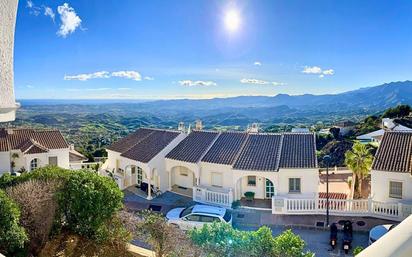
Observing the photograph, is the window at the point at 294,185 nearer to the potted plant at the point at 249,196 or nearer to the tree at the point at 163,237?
the potted plant at the point at 249,196

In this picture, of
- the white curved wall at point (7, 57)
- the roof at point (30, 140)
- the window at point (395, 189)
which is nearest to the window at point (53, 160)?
the roof at point (30, 140)

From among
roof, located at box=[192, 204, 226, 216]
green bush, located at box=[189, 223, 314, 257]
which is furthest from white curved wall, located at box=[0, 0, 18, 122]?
roof, located at box=[192, 204, 226, 216]

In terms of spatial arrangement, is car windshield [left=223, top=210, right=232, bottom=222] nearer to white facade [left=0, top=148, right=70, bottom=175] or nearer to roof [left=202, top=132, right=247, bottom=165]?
roof [left=202, top=132, right=247, bottom=165]

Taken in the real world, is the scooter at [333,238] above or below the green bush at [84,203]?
below

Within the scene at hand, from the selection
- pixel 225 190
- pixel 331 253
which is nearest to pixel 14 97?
pixel 331 253

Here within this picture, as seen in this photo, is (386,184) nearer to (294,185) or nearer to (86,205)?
(294,185)

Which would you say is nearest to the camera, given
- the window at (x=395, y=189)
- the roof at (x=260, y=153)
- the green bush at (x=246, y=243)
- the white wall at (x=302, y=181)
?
the green bush at (x=246, y=243)

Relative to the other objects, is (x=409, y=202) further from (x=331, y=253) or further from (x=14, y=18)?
(x=14, y=18)

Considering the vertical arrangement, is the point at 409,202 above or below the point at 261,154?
below
